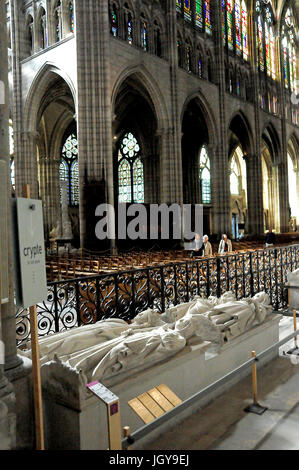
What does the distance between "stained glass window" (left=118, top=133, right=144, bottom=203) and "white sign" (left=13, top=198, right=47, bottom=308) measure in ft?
78.8

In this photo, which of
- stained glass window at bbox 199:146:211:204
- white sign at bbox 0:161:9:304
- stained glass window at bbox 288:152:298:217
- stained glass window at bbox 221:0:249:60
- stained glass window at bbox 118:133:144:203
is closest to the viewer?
white sign at bbox 0:161:9:304

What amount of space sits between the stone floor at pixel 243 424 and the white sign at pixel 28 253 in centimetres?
141

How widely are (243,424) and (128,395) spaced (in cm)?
95

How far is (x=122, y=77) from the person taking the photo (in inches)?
637

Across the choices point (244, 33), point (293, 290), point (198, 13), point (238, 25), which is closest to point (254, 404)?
point (293, 290)

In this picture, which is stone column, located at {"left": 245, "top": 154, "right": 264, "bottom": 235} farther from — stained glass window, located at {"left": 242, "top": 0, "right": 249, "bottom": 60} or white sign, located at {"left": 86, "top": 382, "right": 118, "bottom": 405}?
white sign, located at {"left": 86, "top": 382, "right": 118, "bottom": 405}

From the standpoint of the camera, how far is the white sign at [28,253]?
219cm

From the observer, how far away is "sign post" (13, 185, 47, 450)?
2189 mm

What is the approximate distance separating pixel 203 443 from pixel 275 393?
44.8 inches

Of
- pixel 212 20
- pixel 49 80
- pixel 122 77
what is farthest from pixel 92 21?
pixel 212 20

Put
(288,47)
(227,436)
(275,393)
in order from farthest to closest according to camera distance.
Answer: (288,47) < (275,393) < (227,436)

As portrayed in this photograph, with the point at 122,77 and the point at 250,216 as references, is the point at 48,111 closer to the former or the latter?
the point at 122,77

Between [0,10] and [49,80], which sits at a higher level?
[49,80]

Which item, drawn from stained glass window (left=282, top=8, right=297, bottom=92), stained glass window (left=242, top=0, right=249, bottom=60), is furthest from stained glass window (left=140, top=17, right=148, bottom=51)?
stained glass window (left=282, top=8, right=297, bottom=92)
